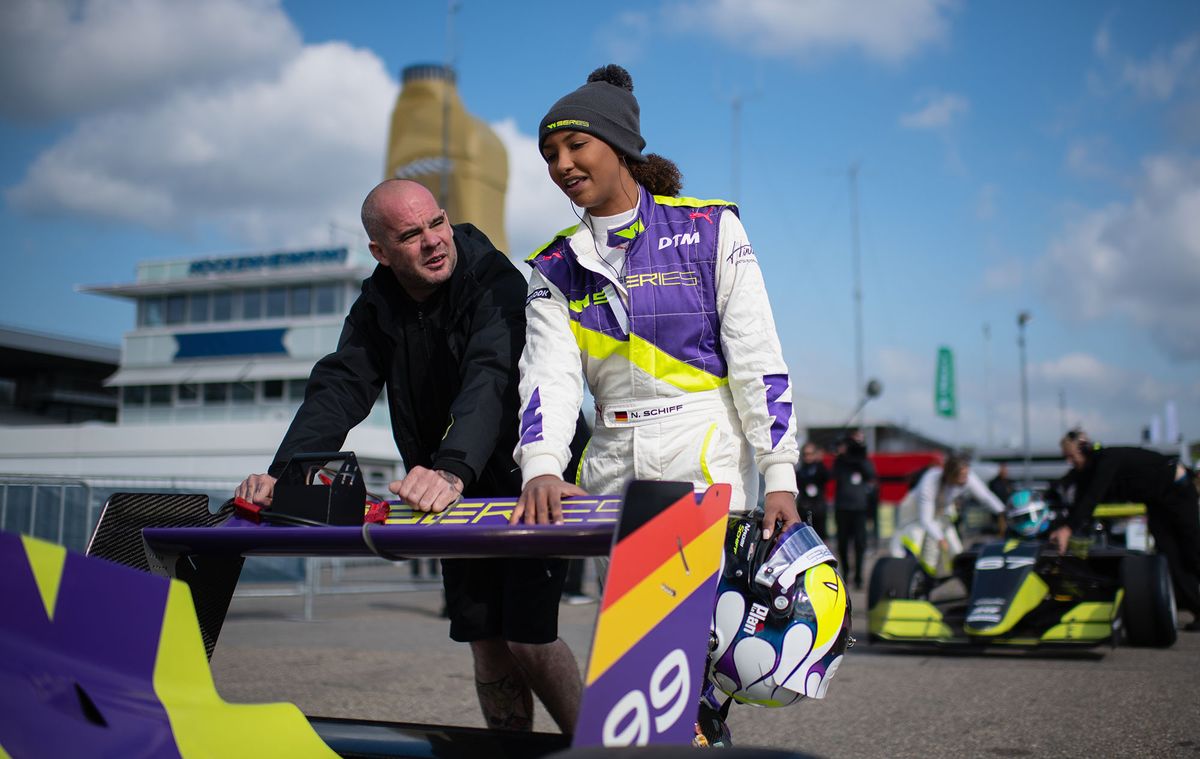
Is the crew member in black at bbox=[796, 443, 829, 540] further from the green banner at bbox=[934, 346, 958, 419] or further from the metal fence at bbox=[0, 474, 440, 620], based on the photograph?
the green banner at bbox=[934, 346, 958, 419]

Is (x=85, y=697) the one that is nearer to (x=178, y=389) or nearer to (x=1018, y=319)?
(x=178, y=389)

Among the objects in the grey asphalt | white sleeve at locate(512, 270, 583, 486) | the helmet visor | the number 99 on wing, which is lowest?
the grey asphalt

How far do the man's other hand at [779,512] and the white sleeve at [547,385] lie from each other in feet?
1.62

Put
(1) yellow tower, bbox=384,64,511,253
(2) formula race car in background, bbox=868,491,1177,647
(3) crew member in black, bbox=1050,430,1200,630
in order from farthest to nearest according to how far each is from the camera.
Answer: (1) yellow tower, bbox=384,64,511,253 < (3) crew member in black, bbox=1050,430,1200,630 < (2) formula race car in background, bbox=868,491,1177,647

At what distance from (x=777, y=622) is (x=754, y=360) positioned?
0.63 metres

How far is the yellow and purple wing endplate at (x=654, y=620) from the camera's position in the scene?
164 centimetres

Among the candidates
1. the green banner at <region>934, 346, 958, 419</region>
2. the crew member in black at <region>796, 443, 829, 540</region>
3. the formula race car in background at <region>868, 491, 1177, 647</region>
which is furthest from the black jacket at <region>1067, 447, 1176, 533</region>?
the green banner at <region>934, 346, 958, 419</region>

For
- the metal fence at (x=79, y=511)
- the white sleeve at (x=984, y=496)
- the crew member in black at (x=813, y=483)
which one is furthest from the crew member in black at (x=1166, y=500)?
the metal fence at (x=79, y=511)

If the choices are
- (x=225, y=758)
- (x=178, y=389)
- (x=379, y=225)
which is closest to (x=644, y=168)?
(x=379, y=225)

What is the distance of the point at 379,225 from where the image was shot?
9.51ft

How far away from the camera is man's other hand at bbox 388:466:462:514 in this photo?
229 cm

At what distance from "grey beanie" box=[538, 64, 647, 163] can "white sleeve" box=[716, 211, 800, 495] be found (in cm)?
32

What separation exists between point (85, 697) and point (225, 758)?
0.31m

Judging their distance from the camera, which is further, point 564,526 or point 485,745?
point 485,745
